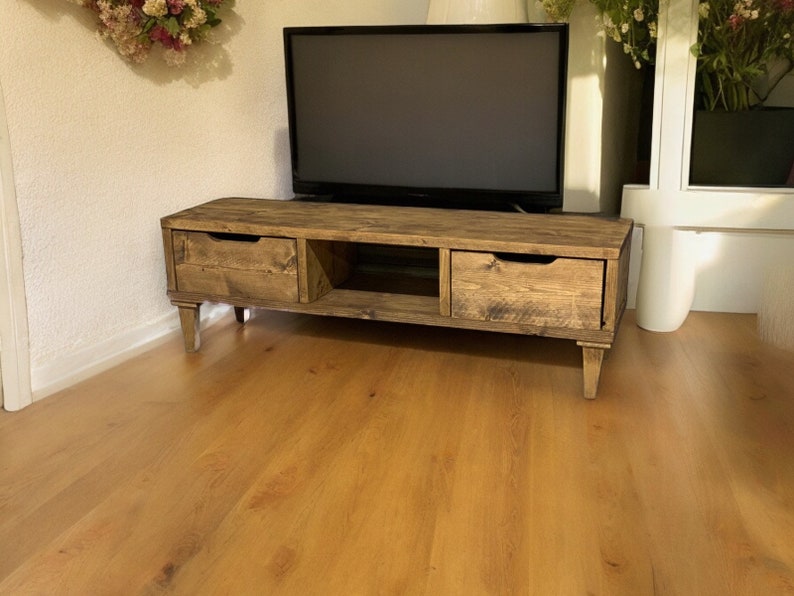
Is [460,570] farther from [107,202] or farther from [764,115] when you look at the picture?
[764,115]

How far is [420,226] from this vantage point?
2.07 metres

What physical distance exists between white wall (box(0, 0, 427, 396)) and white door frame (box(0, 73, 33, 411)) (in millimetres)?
30

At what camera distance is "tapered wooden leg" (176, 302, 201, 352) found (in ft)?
7.46

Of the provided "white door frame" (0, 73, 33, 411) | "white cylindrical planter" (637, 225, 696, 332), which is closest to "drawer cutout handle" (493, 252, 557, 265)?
"white cylindrical planter" (637, 225, 696, 332)

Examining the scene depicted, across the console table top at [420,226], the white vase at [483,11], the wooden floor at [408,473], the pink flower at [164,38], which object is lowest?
the wooden floor at [408,473]

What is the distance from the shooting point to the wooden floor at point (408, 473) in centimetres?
128

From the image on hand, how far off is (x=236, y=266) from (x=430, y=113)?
0.72m

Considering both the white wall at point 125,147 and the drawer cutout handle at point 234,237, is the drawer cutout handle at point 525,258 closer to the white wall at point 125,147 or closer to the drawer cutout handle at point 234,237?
the white wall at point 125,147

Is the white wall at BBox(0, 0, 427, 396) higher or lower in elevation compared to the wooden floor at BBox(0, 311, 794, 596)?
higher

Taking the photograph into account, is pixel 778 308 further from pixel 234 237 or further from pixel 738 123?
pixel 234 237

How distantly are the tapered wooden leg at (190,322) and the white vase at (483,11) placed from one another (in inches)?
47.0

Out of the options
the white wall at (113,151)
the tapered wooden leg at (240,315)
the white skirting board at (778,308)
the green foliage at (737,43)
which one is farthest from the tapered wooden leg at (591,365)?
the white wall at (113,151)

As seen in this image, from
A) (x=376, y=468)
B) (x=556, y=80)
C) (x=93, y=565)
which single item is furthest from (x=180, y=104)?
(x=93, y=565)

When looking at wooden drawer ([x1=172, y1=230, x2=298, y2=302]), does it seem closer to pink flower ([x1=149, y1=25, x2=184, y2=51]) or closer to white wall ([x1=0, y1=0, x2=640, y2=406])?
white wall ([x1=0, y1=0, x2=640, y2=406])
